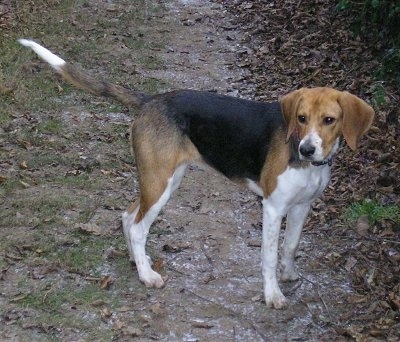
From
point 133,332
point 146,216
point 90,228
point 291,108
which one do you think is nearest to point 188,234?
point 90,228

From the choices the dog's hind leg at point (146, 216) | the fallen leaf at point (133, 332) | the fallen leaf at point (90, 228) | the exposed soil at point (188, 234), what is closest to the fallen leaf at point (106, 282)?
the exposed soil at point (188, 234)

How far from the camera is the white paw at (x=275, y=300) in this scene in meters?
5.95

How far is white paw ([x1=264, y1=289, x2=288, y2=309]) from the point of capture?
5949 millimetres

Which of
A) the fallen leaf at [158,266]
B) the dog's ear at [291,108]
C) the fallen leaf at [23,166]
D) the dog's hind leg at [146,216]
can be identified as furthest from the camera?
the fallen leaf at [23,166]

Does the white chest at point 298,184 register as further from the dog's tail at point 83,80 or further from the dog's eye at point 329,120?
the dog's tail at point 83,80

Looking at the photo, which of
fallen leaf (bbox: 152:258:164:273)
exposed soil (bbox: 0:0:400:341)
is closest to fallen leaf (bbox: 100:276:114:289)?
exposed soil (bbox: 0:0:400:341)

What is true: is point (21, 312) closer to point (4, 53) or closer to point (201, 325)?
point (201, 325)

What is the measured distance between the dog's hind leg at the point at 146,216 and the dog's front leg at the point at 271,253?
2.62 feet

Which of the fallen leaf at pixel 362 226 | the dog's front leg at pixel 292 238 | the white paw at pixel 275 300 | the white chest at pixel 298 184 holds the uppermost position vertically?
the white chest at pixel 298 184

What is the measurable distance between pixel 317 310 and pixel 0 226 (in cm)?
297

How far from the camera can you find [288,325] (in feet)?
18.9

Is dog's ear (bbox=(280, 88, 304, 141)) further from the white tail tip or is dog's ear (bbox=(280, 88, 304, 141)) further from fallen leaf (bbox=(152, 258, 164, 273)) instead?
the white tail tip

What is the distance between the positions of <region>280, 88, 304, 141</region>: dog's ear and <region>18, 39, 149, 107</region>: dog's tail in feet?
4.17

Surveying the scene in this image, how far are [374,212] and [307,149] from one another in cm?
219
